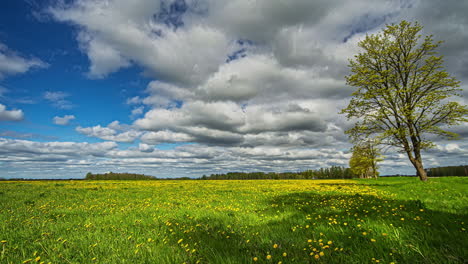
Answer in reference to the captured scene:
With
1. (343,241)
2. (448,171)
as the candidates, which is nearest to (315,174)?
(448,171)

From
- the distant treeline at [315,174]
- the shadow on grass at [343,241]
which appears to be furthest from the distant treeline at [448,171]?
the shadow on grass at [343,241]

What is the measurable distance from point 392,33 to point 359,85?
5938 mm

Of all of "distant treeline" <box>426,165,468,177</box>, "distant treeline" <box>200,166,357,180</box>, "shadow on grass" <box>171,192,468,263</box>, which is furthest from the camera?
"distant treeline" <box>200,166,357,180</box>

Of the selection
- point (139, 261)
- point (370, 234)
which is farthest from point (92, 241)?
point (370, 234)

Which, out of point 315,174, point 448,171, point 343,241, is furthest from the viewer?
point 315,174

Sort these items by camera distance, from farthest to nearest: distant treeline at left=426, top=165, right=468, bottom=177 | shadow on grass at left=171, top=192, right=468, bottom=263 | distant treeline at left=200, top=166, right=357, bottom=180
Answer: distant treeline at left=200, top=166, right=357, bottom=180 < distant treeline at left=426, top=165, right=468, bottom=177 < shadow on grass at left=171, top=192, right=468, bottom=263

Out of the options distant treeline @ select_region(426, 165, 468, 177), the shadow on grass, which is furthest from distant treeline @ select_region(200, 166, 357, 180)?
the shadow on grass

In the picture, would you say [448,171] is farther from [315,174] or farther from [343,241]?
[343,241]

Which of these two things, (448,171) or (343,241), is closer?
(343,241)

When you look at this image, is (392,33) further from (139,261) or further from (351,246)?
(139,261)

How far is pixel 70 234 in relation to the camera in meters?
5.73

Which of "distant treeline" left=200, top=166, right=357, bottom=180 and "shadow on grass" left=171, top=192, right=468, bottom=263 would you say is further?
"distant treeline" left=200, top=166, right=357, bottom=180

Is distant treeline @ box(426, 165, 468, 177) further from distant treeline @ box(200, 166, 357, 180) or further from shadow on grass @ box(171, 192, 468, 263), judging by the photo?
shadow on grass @ box(171, 192, 468, 263)

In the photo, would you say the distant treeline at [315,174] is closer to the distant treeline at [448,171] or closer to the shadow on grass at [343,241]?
the distant treeline at [448,171]
